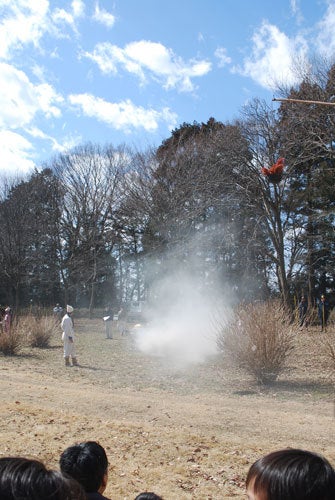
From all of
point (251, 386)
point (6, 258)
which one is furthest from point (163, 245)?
point (251, 386)

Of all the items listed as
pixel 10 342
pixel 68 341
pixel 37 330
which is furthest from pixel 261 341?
pixel 37 330

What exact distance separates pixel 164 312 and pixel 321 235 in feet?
33.0

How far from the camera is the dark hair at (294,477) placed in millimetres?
1577

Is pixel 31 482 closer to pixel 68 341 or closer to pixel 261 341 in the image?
pixel 261 341

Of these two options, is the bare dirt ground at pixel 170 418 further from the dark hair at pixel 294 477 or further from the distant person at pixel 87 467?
the dark hair at pixel 294 477

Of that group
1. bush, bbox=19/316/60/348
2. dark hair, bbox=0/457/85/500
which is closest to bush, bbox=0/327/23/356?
bush, bbox=19/316/60/348

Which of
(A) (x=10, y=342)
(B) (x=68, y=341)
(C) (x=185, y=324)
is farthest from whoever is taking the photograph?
(C) (x=185, y=324)

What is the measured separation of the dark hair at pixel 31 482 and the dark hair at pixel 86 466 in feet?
3.70

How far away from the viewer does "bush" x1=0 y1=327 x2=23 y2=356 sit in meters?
16.7

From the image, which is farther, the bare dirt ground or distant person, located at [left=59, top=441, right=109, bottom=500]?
the bare dirt ground

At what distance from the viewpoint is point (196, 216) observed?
30031 mm

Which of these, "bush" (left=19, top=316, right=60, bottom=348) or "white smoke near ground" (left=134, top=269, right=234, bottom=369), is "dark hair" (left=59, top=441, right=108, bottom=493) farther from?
"bush" (left=19, top=316, right=60, bottom=348)

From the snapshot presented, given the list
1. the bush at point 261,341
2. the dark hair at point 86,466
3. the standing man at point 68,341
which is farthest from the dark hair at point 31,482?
the standing man at point 68,341

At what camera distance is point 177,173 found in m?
32.7
